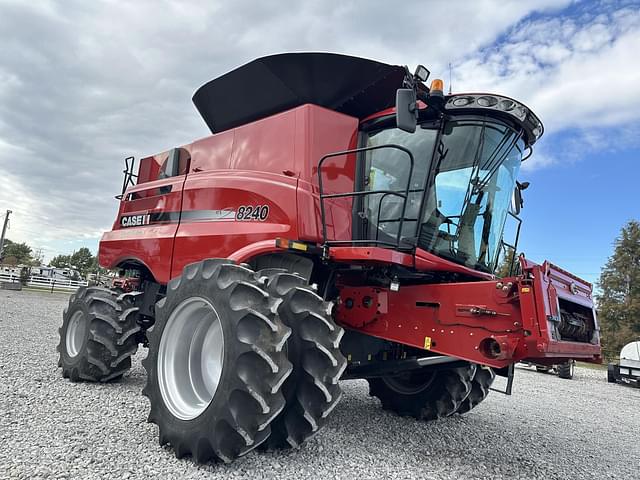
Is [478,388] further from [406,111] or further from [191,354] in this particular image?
[406,111]

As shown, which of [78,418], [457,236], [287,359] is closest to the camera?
[287,359]

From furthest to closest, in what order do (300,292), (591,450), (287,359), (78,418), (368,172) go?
(591,450), (368,172), (78,418), (300,292), (287,359)

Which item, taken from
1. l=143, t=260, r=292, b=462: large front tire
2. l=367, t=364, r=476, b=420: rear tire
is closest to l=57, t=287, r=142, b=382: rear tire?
l=143, t=260, r=292, b=462: large front tire

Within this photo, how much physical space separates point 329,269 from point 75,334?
383 cm

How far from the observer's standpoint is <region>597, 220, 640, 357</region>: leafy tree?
2952cm

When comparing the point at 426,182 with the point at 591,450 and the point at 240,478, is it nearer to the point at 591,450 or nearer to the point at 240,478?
the point at 240,478

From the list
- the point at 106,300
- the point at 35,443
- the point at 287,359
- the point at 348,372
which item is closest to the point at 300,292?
the point at 287,359

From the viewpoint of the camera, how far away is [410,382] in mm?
5574

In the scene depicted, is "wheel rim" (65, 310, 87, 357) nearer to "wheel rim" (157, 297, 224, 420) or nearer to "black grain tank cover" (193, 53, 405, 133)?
"wheel rim" (157, 297, 224, 420)

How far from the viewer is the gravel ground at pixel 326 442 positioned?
296 centimetres

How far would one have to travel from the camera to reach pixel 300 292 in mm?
3369

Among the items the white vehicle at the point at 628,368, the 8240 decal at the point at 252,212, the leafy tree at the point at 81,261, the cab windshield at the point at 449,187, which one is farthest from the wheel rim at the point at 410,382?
the leafy tree at the point at 81,261

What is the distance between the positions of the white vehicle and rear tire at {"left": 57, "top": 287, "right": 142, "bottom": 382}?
16.8 metres

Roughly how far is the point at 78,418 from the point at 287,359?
6.96 ft
